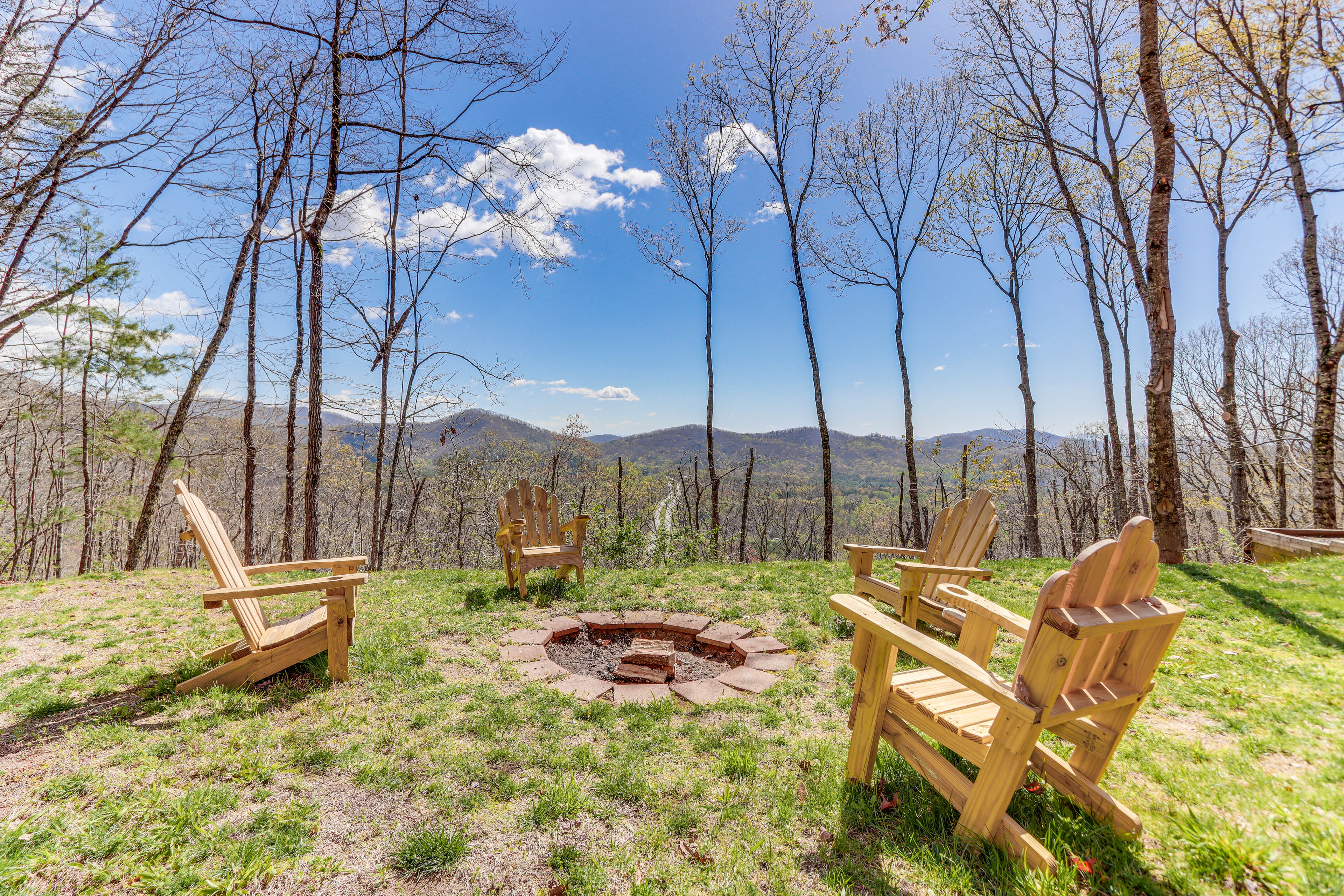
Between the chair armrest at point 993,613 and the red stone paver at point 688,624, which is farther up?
the chair armrest at point 993,613

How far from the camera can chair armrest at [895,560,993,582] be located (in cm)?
316

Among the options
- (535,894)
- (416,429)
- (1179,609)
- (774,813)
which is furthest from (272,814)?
(416,429)

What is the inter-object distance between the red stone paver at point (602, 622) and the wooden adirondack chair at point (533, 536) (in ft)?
2.58

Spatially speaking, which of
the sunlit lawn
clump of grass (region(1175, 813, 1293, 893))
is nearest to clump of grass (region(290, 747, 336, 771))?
the sunlit lawn

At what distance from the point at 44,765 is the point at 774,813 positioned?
298 centimetres

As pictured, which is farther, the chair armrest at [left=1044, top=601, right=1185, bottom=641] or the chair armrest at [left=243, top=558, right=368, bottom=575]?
the chair armrest at [left=243, top=558, right=368, bottom=575]

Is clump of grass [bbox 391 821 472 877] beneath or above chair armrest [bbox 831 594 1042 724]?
beneath

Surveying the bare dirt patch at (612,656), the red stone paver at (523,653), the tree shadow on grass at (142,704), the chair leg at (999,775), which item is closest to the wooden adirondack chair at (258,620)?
the tree shadow on grass at (142,704)

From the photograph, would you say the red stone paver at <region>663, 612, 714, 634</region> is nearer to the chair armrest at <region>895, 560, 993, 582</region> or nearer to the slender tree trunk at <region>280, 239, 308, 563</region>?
the chair armrest at <region>895, 560, 993, 582</region>

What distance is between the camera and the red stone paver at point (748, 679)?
3.07 m

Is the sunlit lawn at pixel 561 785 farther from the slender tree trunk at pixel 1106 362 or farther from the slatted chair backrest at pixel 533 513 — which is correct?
the slender tree trunk at pixel 1106 362

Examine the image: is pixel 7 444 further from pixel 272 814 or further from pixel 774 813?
pixel 774 813

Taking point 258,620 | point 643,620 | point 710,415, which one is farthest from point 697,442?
point 258,620

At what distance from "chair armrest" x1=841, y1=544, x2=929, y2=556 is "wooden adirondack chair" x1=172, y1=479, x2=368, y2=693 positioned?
3.43 meters
